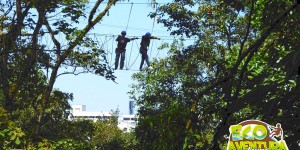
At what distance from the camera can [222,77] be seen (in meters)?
9.18

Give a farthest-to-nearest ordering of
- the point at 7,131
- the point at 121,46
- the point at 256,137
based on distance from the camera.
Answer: the point at 121,46 < the point at 7,131 < the point at 256,137

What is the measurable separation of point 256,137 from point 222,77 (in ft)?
16.5

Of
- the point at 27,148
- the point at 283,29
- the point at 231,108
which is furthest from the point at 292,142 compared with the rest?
the point at 27,148

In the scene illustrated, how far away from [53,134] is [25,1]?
649cm

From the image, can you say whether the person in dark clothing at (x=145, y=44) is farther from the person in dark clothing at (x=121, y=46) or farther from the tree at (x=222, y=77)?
the tree at (x=222, y=77)

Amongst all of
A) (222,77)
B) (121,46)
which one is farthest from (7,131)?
(121,46)

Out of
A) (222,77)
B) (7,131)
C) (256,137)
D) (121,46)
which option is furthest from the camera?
(121,46)

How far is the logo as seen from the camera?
415 centimetres

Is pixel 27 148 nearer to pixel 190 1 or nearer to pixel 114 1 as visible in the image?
pixel 114 1

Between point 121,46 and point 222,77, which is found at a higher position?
point 121,46

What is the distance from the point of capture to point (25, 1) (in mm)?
14633

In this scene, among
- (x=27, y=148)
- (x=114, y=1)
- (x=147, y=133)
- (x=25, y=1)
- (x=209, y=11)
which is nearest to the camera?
(x=147, y=133)

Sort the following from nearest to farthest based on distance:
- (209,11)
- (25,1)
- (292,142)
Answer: (292,142) < (25,1) < (209,11)

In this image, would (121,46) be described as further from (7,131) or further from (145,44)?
(7,131)
